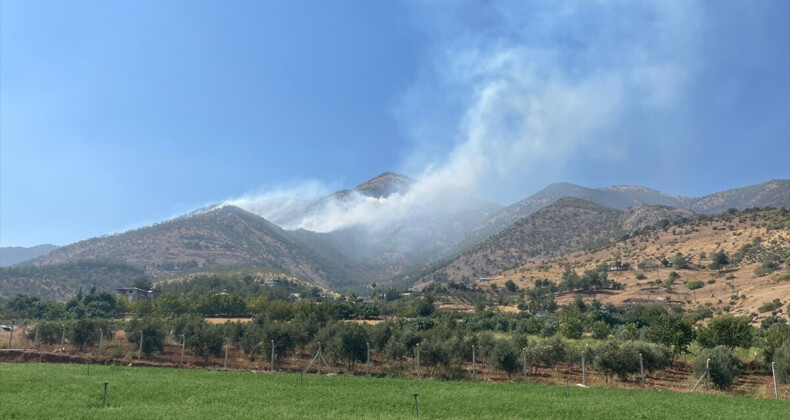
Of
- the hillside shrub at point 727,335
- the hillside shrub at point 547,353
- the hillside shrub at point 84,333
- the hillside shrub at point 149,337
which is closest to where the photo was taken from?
the hillside shrub at point 547,353

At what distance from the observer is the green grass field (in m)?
21.2

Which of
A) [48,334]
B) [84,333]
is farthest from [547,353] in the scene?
[48,334]

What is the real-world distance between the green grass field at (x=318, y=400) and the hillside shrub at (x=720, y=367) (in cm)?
414

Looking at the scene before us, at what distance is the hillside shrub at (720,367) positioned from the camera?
29891mm

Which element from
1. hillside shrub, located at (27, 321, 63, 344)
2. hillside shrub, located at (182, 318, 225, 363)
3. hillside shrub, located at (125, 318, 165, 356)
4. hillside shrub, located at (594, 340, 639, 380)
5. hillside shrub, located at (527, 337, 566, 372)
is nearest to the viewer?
hillside shrub, located at (594, 340, 639, 380)

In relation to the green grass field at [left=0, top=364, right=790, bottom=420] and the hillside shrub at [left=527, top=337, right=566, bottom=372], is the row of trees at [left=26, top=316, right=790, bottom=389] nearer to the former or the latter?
the hillside shrub at [left=527, top=337, right=566, bottom=372]

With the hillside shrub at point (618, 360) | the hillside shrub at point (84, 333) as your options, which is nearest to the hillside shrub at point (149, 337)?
the hillside shrub at point (84, 333)

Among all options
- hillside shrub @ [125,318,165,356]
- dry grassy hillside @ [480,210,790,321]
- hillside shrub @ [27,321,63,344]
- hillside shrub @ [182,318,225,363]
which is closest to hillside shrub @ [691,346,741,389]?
hillside shrub @ [182,318,225,363]

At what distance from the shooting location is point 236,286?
13700 cm

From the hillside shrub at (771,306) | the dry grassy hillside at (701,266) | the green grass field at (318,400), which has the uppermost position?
the dry grassy hillside at (701,266)

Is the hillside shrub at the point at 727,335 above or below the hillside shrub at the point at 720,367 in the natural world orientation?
above

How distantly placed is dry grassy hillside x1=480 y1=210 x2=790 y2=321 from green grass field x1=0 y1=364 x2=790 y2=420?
6379cm

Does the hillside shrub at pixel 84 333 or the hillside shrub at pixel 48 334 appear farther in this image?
the hillside shrub at pixel 48 334

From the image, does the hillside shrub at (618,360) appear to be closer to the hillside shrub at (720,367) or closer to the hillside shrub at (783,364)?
the hillside shrub at (720,367)
